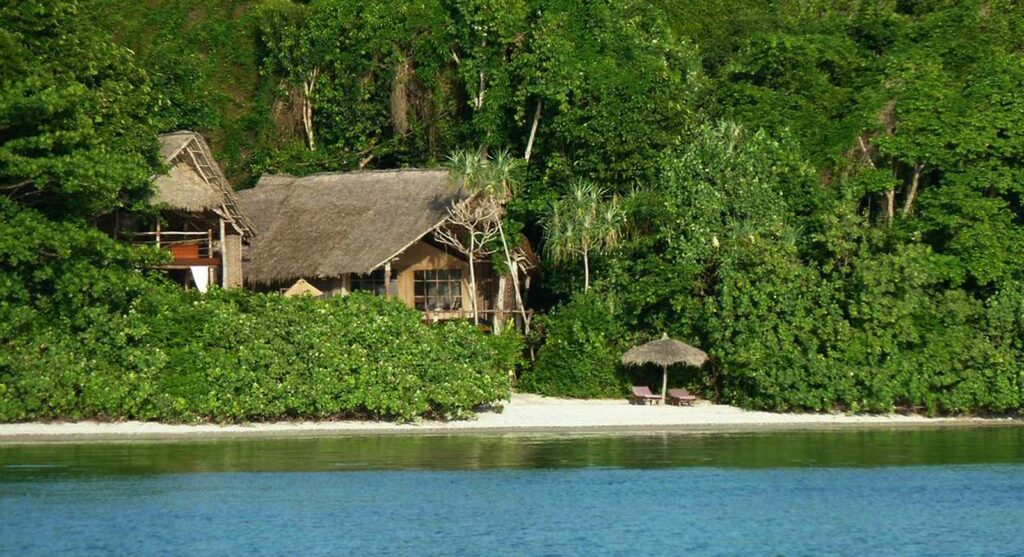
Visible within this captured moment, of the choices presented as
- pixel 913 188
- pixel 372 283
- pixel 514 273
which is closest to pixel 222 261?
pixel 372 283

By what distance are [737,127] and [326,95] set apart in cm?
1020

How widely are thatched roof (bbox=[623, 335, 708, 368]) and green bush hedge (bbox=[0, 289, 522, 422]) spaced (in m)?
2.92

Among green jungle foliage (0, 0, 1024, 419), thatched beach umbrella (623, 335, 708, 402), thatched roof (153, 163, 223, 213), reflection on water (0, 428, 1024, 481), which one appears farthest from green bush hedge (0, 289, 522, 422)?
thatched roof (153, 163, 223, 213)

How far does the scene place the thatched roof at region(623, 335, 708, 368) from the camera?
29953 millimetres

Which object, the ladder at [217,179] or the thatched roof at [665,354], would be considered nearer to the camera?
the thatched roof at [665,354]

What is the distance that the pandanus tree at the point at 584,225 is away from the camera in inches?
1259

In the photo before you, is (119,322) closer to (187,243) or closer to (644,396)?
(187,243)

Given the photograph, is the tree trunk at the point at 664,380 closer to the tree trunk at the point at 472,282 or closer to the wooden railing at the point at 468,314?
the wooden railing at the point at 468,314

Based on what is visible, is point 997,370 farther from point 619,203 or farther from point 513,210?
point 513,210

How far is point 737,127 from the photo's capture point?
109 feet

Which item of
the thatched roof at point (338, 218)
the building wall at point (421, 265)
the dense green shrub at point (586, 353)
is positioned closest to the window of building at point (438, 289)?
the building wall at point (421, 265)

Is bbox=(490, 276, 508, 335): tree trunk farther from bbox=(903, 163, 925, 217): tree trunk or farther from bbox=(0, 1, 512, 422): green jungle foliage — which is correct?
bbox=(903, 163, 925, 217): tree trunk

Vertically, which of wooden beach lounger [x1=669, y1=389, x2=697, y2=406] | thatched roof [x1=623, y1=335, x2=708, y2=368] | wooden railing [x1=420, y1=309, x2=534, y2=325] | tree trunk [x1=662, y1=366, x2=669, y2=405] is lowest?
wooden beach lounger [x1=669, y1=389, x2=697, y2=406]

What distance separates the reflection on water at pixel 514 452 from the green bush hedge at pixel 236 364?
2.41 ft
